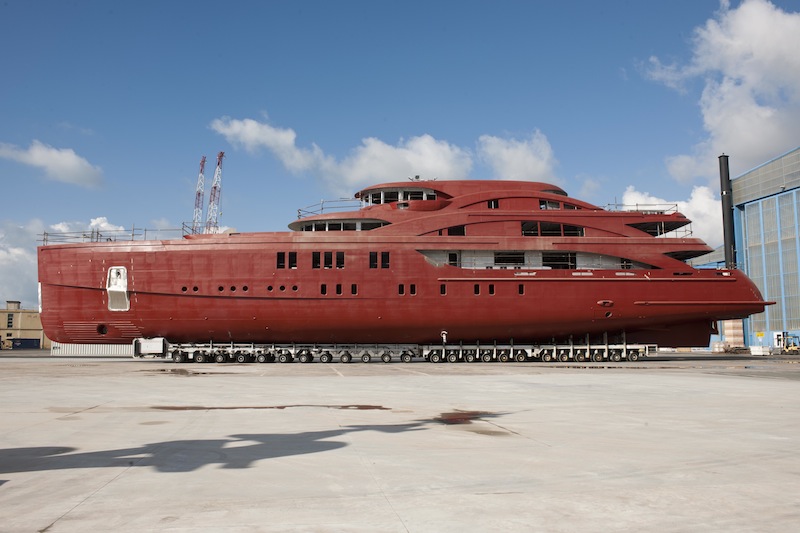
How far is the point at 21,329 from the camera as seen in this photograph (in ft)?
361

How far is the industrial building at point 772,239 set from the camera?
66500 millimetres

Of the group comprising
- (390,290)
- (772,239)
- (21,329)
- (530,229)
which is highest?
Answer: (772,239)

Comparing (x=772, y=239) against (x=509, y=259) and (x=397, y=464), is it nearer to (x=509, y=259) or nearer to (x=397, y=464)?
(x=509, y=259)

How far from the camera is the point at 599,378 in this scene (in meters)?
23.0

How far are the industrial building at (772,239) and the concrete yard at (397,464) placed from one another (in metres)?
62.6

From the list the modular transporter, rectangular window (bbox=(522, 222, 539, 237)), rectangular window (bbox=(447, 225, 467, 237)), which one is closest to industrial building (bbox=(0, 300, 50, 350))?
the modular transporter

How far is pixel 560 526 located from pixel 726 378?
69.8 feet

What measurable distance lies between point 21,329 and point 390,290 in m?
105

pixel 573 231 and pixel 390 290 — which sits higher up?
pixel 573 231

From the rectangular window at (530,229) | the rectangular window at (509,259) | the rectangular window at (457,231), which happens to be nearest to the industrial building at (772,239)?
the rectangular window at (530,229)

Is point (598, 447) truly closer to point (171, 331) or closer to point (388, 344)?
point (388, 344)

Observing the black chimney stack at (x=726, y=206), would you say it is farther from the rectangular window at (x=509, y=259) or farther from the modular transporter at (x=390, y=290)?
the rectangular window at (x=509, y=259)

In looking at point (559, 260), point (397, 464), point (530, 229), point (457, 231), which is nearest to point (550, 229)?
point (530, 229)

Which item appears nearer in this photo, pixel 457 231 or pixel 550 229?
pixel 457 231
